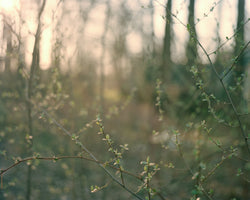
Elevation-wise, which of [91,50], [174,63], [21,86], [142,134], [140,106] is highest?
[140,106]

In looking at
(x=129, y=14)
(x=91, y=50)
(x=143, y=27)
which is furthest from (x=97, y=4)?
(x=91, y=50)

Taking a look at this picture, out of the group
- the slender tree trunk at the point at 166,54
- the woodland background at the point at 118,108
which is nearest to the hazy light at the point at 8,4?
the woodland background at the point at 118,108

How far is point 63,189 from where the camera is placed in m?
5.15

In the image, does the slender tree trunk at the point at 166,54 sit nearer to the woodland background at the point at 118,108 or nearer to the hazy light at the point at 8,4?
the woodland background at the point at 118,108

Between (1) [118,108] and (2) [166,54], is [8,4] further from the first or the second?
(2) [166,54]

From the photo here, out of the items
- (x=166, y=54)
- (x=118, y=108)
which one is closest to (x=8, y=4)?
(x=118, y=108)

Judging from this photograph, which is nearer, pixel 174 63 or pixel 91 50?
pixel 174 63

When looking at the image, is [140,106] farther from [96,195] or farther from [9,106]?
[9,106]

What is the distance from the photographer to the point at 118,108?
3502mm

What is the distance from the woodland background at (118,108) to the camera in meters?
2.17

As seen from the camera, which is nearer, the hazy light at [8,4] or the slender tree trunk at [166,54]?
the hazy light at [8,4]

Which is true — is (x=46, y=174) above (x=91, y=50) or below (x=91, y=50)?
below

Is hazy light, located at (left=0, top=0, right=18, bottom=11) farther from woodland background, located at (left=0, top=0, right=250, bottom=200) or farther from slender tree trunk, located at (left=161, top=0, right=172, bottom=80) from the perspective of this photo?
slender tree trunk, located at (left=161, top=0, right=172, bottom=80)

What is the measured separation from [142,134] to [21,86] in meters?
5.61
